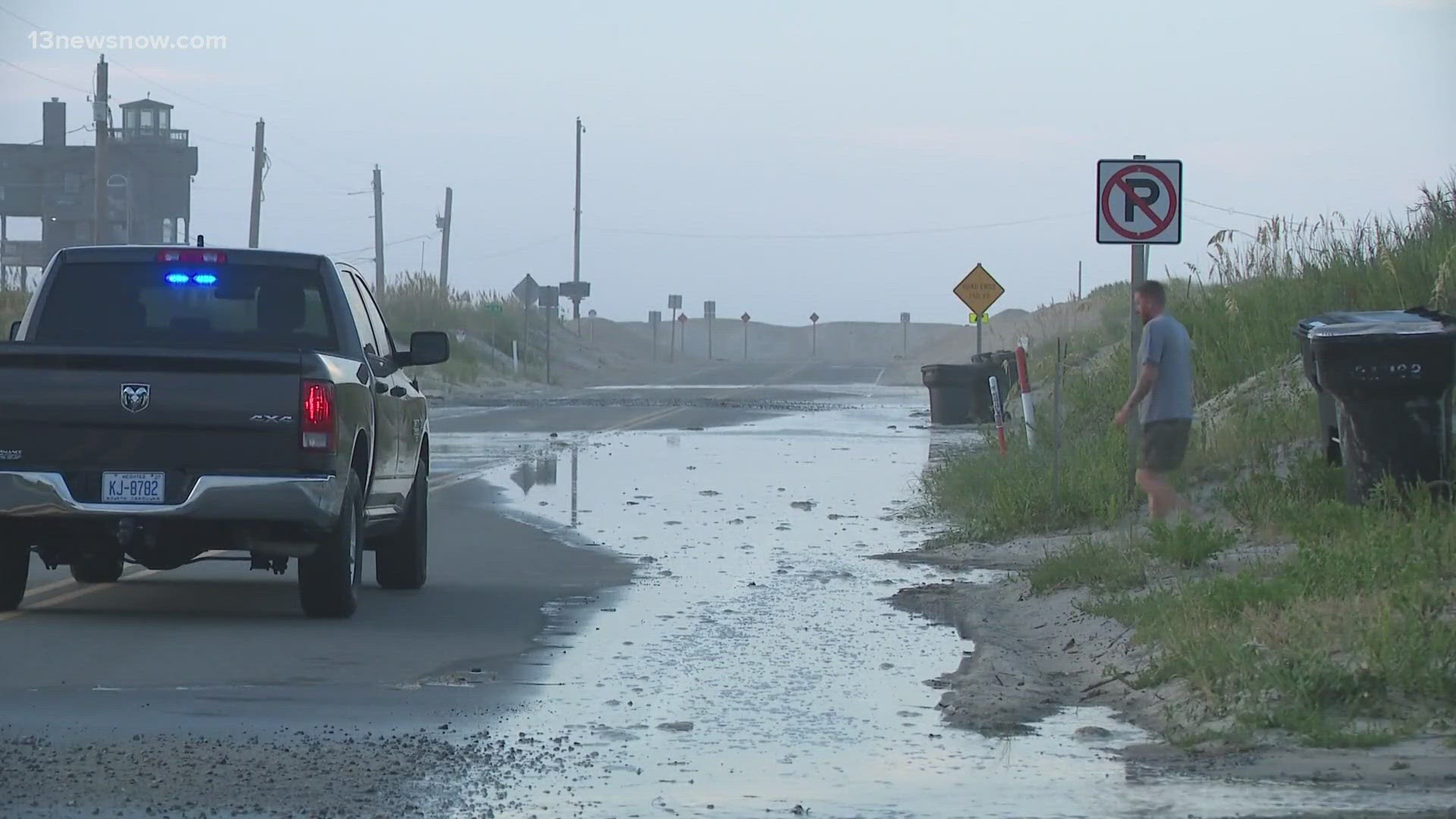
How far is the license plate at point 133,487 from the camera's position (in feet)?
35.2

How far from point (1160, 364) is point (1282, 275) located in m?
7.61

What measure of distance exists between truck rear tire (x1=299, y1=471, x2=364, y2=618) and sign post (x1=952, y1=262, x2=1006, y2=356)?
80.8ft

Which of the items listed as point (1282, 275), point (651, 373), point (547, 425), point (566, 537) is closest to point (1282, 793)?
point (566, 537)

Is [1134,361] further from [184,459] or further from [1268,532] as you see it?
[184,459]

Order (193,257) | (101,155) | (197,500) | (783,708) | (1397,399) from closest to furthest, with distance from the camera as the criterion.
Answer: (783,708), (197,500), (193,257), (1397,399), (101,155)

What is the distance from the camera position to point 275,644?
34.6 feet

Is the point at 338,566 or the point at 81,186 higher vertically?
the point at 81,186

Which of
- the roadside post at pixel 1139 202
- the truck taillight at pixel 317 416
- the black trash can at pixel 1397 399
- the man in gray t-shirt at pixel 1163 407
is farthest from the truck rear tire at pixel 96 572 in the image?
the black trash can at pixel 1397 399

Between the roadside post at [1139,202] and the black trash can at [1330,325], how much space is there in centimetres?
144

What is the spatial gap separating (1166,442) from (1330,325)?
53.8 inches

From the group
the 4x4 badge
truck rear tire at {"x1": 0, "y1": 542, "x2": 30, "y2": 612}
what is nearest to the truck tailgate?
the 4x4 badge

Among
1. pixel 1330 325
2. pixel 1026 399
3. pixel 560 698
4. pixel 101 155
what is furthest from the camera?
pixel 101 155

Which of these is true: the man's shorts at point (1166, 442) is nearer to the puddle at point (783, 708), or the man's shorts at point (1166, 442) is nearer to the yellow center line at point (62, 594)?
the puddle at point (783, 708)

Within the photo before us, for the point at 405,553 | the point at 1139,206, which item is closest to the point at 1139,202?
the point at 1139,206
